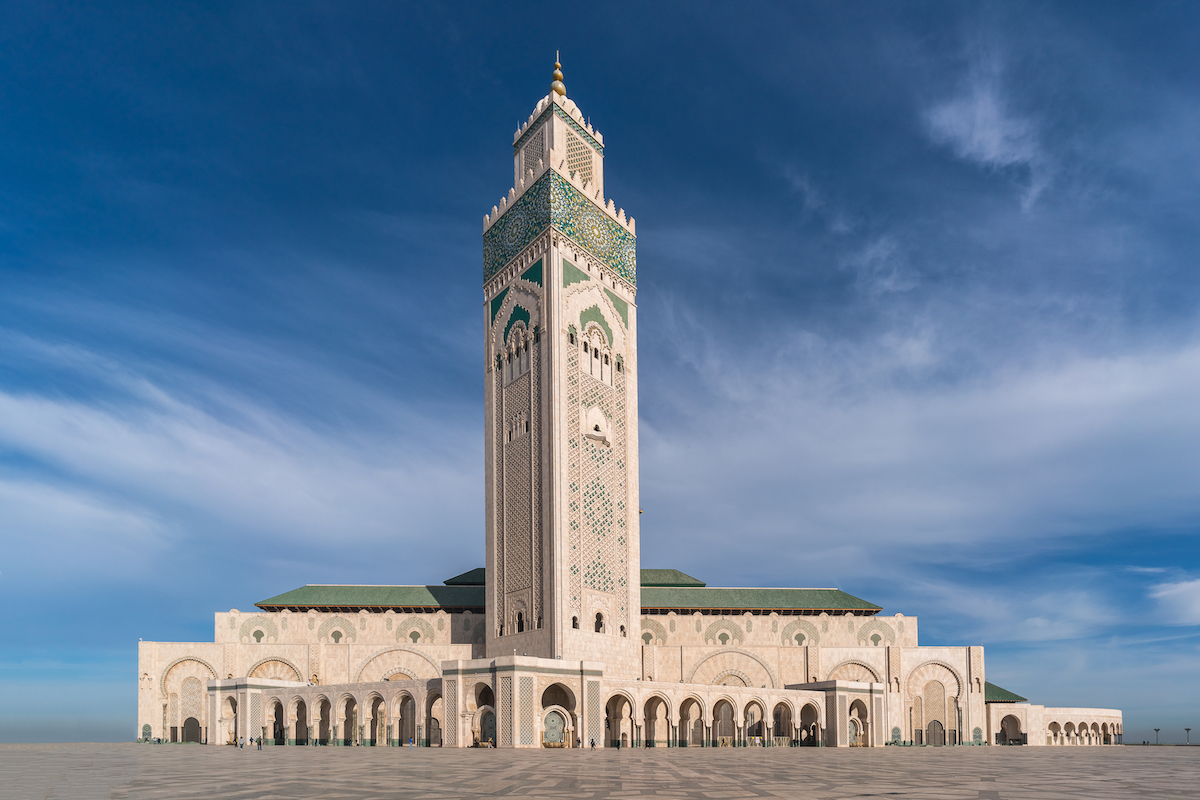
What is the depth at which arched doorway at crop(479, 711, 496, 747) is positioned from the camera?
32.6 m

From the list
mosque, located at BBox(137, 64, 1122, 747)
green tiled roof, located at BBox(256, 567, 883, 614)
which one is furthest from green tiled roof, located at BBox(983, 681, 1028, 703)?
green tiled roof, located at BBox(256, 567, 883, 614)

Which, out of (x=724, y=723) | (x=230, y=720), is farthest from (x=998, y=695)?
(x=230, y=720)

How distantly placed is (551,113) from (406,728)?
31295 millimetres

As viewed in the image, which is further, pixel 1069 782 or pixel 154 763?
pixel 154 763

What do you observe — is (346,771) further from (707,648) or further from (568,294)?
(707,648)

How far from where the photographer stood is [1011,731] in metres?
49.8

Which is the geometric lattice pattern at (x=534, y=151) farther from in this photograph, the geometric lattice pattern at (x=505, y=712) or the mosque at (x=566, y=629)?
the geometric lattice pattern at (x=505, y=712)

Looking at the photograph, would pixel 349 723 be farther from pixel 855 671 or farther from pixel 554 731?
pixel 855 671

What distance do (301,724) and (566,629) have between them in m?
13.6

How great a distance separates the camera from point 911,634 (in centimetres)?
5097

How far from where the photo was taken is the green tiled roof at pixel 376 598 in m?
48.1

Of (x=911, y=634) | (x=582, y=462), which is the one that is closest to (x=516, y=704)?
(x=582, y=462)

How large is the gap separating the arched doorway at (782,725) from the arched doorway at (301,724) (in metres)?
21.0

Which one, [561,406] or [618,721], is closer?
[618,721]
